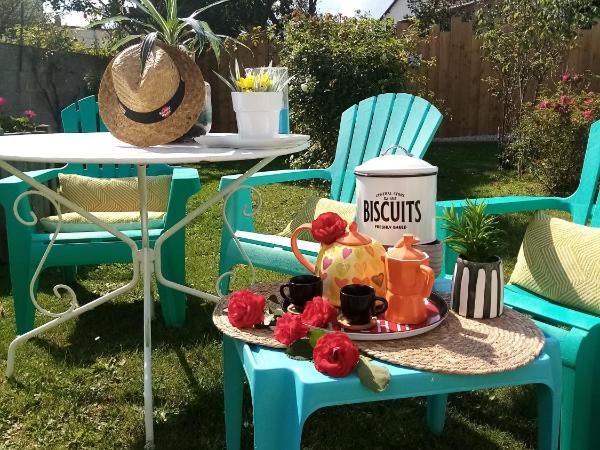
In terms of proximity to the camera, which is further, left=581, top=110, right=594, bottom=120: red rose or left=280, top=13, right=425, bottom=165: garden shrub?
left=280, top=13, right=425, bottom=165: garden shrub

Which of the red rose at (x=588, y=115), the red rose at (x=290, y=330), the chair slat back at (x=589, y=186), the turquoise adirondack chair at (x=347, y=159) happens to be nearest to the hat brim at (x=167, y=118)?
the turquoise adirondack chair at (x=347, y=159)

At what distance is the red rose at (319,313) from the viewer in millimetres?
1188

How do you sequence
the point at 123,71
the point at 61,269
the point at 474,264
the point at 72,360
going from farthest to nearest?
the point at 61,269 → the point at 72,360 → the point at 123,71 → the point at 474,264

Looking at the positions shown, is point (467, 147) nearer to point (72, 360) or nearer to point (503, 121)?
point (503, 121)

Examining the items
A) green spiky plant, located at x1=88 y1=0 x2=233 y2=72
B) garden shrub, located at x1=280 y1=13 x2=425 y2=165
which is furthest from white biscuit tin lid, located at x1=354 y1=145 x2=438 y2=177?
garden shrub, located at x1=280 y1=13 x2=425 y2=165

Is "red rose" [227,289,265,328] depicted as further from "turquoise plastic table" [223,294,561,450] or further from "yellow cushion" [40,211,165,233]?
"yellow cushion" [40,211,165,233]

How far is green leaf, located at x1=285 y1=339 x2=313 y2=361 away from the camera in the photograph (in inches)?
43.7

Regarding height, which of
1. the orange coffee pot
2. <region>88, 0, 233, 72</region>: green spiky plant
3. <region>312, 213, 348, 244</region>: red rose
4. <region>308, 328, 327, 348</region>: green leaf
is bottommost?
<region>308, 328, 327, 348</region>: green leaf

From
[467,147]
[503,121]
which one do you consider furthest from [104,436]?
[467,147]

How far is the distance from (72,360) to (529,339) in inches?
66.3

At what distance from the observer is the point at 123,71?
1640mm


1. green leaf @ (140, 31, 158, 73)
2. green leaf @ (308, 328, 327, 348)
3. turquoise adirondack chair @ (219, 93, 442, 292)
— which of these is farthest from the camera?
turquoise adirondack chair @ (219, 93, 442, 292)

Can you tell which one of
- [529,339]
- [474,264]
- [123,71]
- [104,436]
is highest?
[123,71]

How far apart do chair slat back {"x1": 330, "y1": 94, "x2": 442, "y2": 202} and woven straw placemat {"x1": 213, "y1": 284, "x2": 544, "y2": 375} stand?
1.11m
